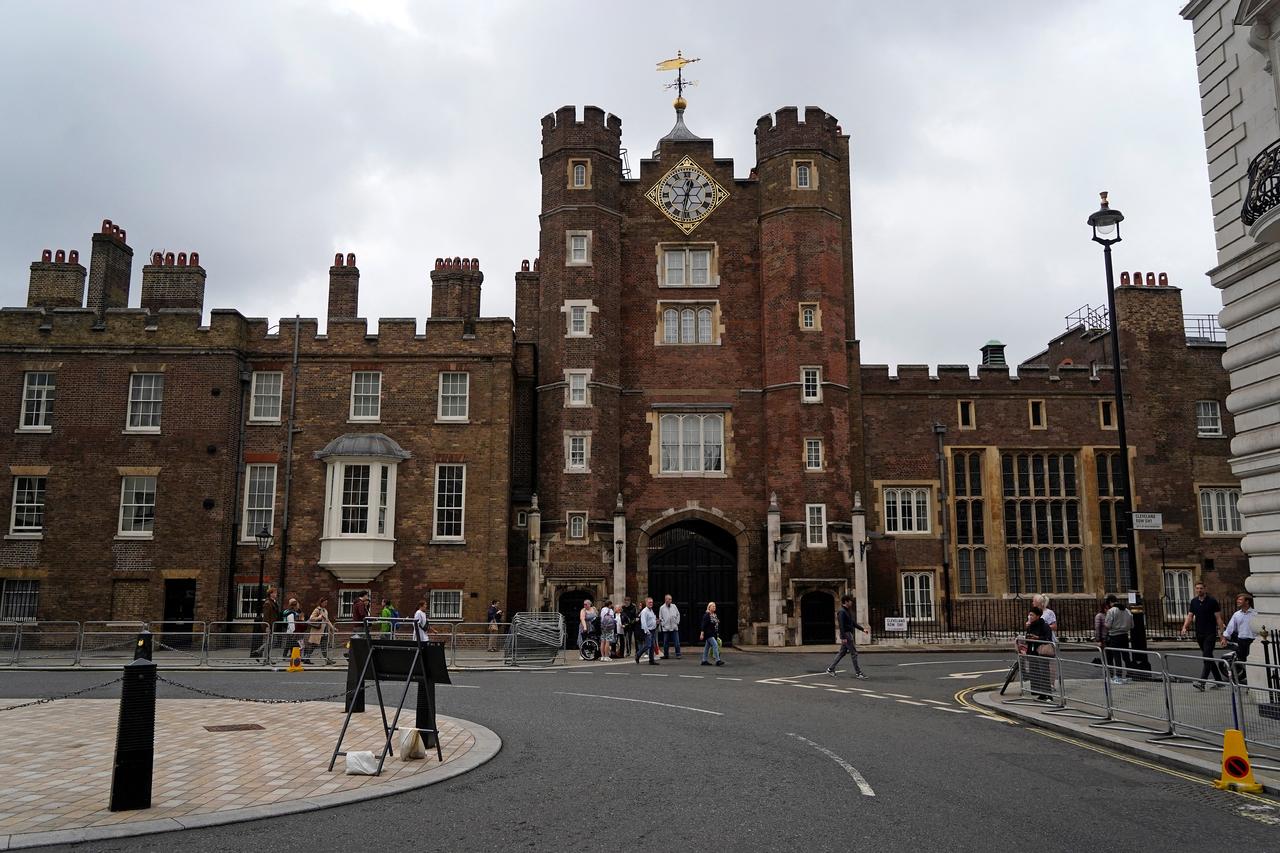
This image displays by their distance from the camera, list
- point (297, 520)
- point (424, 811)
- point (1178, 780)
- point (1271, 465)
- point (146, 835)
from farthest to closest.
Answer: point (297, 520) < point (1271, 465) < point (1178, 780) < point (424, 811) < point (146, 835)

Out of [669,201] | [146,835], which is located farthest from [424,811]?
[669,201]

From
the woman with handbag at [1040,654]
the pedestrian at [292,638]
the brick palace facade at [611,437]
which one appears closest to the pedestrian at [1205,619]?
the woman with handbag at [1040,654]

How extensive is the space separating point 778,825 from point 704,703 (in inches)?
337

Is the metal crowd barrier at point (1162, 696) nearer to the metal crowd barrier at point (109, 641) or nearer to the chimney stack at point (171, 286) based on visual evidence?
the metal crowd barrier at point (109, 641)

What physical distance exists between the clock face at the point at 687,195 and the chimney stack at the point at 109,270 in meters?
19.0

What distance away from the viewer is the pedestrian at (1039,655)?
15.8 m

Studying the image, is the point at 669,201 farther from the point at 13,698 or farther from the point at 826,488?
the point at 13,698

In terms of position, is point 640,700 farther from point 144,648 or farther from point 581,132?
Answer: point 581,132

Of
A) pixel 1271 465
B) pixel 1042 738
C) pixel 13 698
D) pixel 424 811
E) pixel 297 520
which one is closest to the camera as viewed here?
pixel 424 811

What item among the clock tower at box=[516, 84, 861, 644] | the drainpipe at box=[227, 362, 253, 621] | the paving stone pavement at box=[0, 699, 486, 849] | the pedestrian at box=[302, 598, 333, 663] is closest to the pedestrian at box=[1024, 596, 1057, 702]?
the paving stone pavement at box=[0, 699, 486, 849]

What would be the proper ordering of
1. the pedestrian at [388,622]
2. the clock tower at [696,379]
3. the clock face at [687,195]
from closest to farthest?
1. the pedestrian at [388,622]
2. the clock tower at [696,379]
3. the clock face at [687,195]

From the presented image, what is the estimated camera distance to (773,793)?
907cm

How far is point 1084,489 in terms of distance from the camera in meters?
36.2

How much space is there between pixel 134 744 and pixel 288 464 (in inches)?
940
